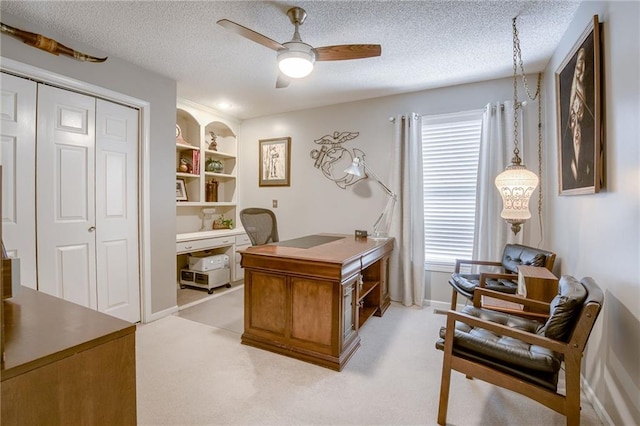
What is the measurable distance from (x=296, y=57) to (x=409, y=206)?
2204 mm

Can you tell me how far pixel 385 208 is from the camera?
377cm

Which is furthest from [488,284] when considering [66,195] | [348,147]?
[66,195]

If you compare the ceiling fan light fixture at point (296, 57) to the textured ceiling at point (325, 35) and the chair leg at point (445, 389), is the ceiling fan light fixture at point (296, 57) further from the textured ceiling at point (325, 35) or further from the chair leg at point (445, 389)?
the chair leg at point (445, 389)

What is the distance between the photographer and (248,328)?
8.44 feet

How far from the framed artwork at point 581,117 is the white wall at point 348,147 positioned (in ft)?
2.77

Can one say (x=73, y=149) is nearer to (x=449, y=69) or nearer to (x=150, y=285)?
(x=150, y=285)

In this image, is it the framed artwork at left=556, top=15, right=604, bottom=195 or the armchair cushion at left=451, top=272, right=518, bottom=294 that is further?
the armchair cushion at left=451, top=272, right=518, bottom=294

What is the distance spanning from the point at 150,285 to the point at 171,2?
2.52 metres

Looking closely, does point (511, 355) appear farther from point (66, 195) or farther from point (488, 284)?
point (66, 195)

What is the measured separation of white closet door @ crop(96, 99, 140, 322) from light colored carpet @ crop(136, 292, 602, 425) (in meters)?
0.45

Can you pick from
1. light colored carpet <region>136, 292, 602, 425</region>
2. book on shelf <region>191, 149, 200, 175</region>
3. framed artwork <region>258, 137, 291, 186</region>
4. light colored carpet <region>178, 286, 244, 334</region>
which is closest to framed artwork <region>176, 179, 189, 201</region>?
book on shelf <region>191, 149, 200, 175</region>

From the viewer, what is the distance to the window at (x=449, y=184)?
135 inches

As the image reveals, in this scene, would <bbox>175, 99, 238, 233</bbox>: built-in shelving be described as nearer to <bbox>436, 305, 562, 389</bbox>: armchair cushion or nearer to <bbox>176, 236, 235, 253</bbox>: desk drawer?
<bbox>176, 236, 235, 253</bbox>: desk drawer

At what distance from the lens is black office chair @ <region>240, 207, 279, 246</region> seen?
3.04 m
